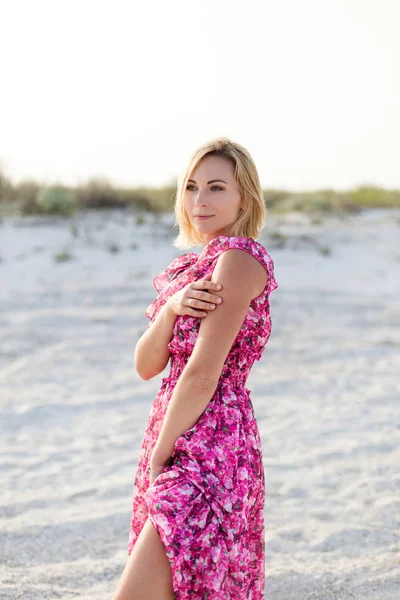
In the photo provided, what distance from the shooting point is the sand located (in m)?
3.53

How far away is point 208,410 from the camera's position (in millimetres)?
2146

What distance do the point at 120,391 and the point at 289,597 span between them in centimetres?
356

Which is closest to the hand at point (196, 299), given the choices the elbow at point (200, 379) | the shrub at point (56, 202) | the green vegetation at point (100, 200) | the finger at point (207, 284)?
the finger at point (207, 284)

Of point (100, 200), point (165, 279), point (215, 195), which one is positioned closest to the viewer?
point (215, 195)

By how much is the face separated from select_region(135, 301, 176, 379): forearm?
30 cm

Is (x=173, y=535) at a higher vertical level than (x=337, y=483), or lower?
higher

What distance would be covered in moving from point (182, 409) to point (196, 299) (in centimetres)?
32

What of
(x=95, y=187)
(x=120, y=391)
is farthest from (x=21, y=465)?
(x=95, y=187)

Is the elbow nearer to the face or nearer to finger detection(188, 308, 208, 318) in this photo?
finger detection(188, 308, 208, 318)

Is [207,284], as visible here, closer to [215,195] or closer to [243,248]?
[243,248]

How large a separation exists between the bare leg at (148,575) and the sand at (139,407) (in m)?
1.33

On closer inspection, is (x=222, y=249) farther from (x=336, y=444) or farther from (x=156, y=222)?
(x=156, y=222)

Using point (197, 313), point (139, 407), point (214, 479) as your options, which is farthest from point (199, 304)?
point (139, 407)

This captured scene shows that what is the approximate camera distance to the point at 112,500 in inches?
166
